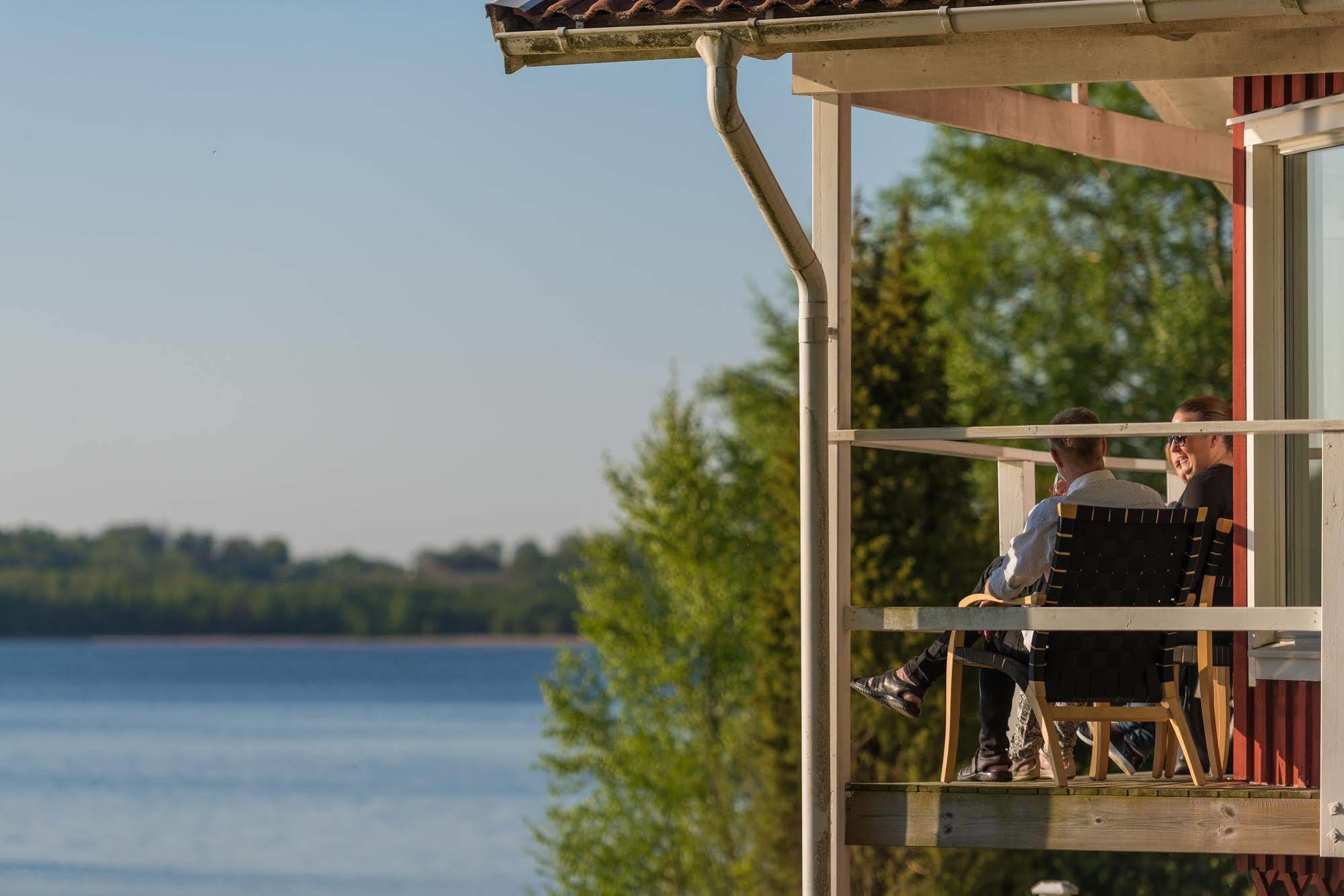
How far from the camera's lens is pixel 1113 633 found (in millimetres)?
6512

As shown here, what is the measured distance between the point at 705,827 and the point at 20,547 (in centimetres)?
10877

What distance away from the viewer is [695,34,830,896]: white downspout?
21.1 feet

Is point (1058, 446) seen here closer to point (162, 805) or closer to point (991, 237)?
point (991, 237)

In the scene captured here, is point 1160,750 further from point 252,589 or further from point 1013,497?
point 252,589

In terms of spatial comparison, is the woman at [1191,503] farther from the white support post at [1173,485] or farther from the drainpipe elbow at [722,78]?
the drainpipe elbow at [722,78]

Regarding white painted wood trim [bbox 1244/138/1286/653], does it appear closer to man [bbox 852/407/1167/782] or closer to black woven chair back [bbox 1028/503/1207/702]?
man [bbox 852/407/1167/782]

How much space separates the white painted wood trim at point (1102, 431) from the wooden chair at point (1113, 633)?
10.7 inches

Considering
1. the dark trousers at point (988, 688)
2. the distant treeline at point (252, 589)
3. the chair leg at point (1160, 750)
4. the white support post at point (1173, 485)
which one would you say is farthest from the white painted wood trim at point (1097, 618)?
the distant treeline at point (252, 589)

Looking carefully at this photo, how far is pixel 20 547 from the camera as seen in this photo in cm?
13112

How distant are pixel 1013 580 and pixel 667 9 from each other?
2.30 metres

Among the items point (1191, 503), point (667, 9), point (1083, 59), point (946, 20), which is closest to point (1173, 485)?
point (1191, 503)

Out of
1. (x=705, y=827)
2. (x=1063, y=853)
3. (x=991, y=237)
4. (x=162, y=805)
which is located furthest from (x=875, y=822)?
(x=162, y=805)

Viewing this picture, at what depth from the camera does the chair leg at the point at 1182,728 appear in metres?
6.55

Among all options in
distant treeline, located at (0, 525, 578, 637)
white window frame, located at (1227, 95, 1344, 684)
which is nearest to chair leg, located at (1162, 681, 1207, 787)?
white window frame, located at (1227, 95, 1344, 684)
